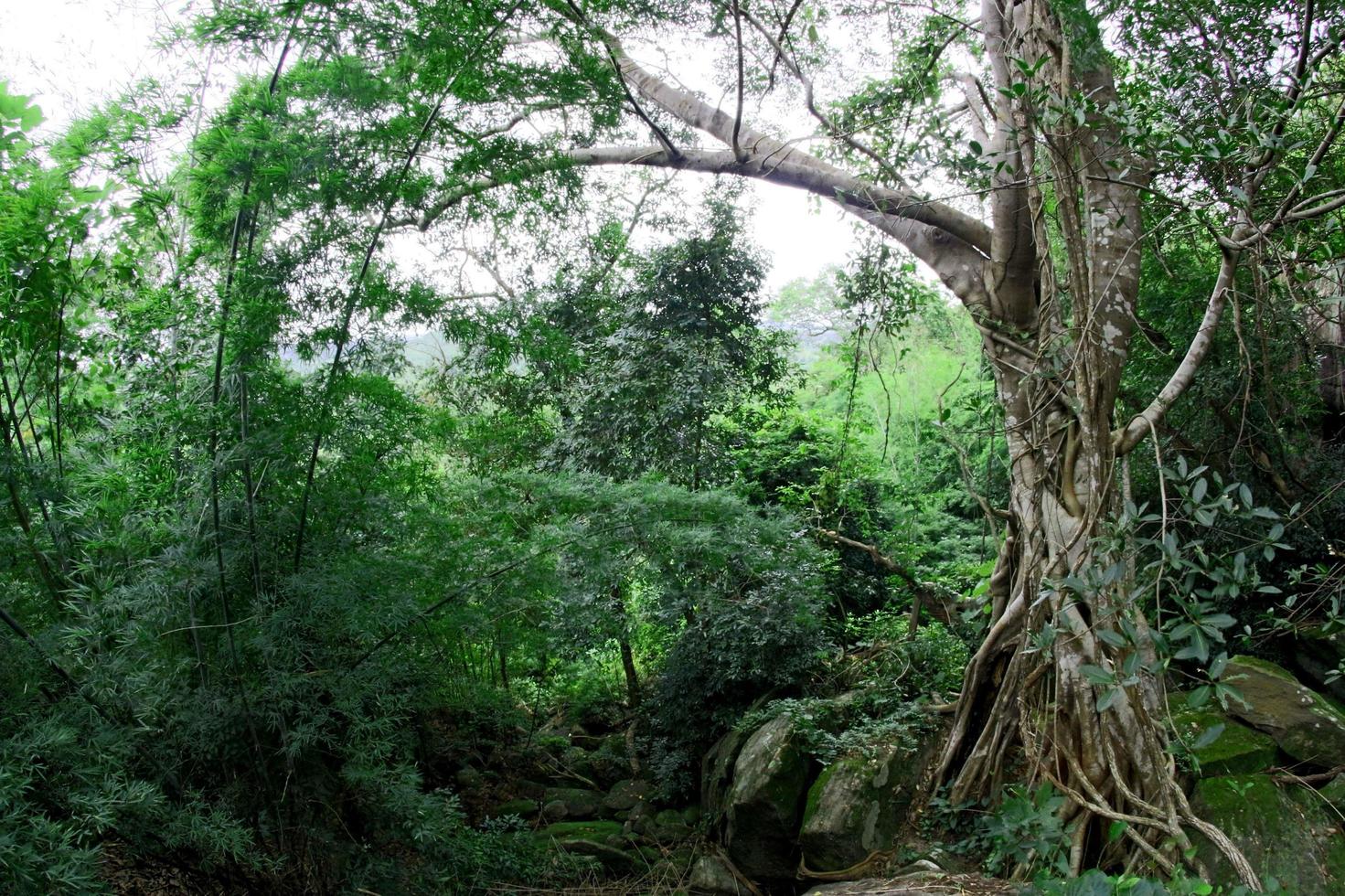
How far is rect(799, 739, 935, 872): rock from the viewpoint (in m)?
4.25

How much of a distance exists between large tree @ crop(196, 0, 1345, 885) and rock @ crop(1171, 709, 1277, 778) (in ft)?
1.92

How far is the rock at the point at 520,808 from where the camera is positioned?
580 centimetres

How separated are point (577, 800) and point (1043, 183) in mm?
4703

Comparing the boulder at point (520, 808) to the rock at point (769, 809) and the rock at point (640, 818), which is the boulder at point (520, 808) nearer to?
the rock at point (640, 818)

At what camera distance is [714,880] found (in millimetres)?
4801

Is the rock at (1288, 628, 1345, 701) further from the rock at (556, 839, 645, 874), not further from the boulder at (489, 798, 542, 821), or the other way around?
the boulder at (489, 798, 542, 821)

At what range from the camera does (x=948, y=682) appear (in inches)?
192

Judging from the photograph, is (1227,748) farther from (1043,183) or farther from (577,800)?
(577,800)

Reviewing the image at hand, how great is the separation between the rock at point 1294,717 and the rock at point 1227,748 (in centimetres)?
8

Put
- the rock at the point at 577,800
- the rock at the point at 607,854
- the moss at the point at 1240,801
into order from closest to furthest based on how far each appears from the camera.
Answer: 1. the moss at the point at 1240,801
2. the rock at the point at 607,854
3. the rock at the point at 577,800

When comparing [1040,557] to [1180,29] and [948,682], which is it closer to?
[948,682]

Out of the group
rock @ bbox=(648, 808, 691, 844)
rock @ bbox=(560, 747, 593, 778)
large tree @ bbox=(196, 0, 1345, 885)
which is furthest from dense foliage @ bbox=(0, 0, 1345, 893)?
rock @ bbox=(560, 747, 593, 778)

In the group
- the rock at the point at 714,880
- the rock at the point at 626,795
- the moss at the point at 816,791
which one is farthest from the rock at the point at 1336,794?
the rock at the point at 626,795

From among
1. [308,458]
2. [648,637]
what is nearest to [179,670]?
[308,458]
